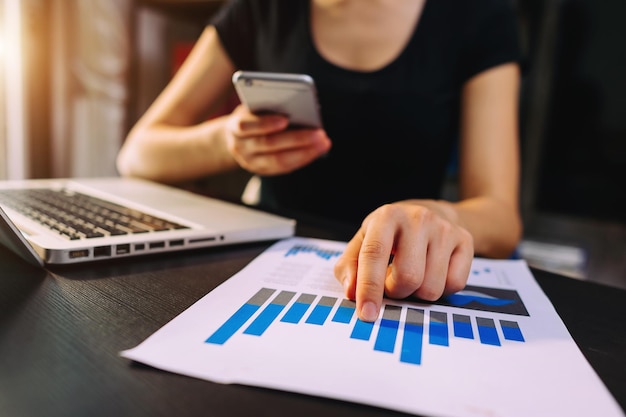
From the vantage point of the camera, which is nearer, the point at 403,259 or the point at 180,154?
the point at 403,259

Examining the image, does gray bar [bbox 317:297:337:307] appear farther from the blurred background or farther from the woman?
the blurred background

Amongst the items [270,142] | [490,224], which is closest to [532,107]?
[490,224]

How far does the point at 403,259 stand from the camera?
13.8 inches

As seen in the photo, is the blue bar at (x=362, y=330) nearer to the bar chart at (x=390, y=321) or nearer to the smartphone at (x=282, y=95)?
the bar chart at (x=390, y=321)

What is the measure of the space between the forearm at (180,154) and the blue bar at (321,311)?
1.56 feet

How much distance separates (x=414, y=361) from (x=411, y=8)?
29.0 inches

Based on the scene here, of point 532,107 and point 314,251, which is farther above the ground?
point 532,107

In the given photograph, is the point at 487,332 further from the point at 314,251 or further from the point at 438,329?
the point at 314,251

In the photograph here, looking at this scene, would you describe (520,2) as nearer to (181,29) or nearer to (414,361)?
(181,29)

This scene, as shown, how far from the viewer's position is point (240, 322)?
Answer: 0.31m

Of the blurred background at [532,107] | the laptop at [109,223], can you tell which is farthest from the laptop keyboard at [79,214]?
the blurred background at [532,107]

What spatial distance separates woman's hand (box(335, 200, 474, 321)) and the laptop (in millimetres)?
156

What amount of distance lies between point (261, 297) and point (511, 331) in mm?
176

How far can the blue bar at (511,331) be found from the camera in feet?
1.02
